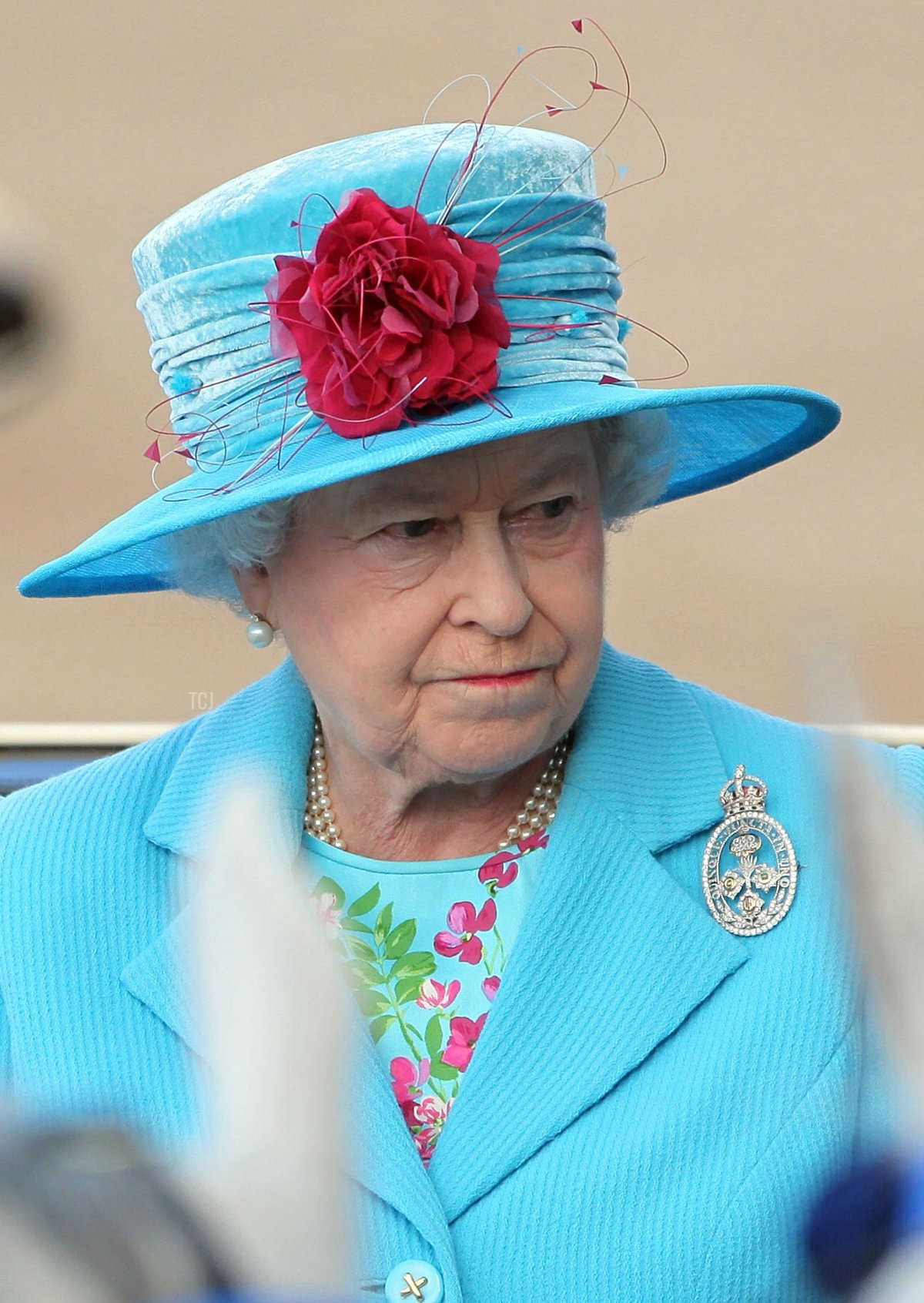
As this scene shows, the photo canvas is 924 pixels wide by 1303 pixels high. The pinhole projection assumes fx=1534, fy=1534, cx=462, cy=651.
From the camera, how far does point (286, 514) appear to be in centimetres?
162

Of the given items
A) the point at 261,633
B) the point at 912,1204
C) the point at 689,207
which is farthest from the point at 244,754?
the point at 689,207

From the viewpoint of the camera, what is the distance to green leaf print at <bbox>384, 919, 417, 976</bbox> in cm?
170

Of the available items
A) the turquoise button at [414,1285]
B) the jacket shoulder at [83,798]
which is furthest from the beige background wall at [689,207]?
the turquoise button at [414,1285]

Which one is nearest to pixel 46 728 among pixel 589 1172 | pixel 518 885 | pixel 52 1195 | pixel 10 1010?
pixel 10 1010

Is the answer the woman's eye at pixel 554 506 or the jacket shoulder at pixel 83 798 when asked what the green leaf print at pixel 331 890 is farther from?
the woman's eye at pixel 554 506

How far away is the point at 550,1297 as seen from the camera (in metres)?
1.47

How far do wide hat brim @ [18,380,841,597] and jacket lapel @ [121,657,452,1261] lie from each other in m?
0.20

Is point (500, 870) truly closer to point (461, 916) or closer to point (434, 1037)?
point (461, 916)

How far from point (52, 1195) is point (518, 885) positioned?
128 centimetres

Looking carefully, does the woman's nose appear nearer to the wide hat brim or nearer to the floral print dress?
the wide hat brim

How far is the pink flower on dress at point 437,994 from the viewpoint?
165 cm

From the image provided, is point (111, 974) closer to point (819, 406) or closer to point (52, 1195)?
point (819, 406)

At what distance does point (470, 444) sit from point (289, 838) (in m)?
0.40

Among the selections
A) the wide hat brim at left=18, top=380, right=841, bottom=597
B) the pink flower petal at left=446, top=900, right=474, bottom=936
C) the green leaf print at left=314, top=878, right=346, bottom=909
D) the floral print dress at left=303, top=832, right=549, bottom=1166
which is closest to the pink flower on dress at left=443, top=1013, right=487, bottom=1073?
the floral print dress at left=303, top=832, right=549, bottom=1166
